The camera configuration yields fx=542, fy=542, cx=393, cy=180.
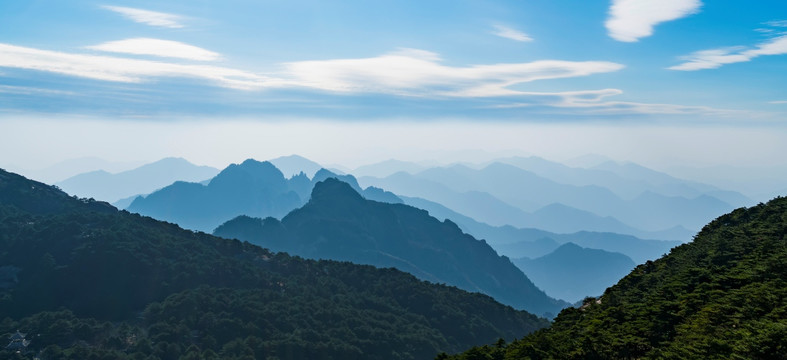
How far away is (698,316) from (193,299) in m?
91.3

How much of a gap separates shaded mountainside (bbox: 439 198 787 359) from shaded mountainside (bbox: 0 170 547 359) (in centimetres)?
5604

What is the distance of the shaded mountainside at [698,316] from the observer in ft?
102

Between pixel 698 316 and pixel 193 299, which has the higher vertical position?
pixel 698 316

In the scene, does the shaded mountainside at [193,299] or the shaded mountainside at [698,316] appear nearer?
the shaded mountainside at [698,316]

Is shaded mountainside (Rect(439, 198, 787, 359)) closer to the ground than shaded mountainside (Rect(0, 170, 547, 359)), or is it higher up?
higher up

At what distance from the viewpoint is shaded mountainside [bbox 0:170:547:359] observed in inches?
3617

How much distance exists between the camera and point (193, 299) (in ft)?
346

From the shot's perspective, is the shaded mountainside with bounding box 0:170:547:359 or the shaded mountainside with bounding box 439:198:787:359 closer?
the shaded mountainside with bounding box 439:198:787:359

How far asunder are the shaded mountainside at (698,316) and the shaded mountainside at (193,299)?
5604cm

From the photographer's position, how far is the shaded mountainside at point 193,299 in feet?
301

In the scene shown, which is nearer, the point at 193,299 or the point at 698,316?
the point at 698,316

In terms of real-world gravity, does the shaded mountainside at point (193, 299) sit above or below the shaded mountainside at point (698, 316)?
below

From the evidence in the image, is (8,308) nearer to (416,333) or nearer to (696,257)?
(416,333)

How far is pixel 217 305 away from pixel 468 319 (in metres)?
60.2
